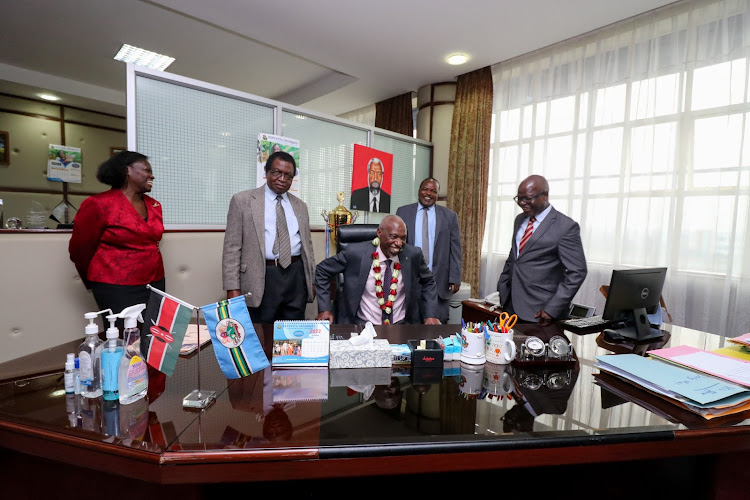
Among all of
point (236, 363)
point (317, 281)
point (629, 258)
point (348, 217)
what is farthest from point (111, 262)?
point (629, 258)

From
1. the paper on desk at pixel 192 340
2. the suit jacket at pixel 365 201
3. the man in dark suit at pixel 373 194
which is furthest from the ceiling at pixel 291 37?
the paper on desk at pixel 192 340

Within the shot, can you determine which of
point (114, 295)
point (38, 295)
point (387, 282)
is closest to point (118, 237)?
point (114, 295)

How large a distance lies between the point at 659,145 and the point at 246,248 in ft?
11.4

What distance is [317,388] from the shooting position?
41.1 inches

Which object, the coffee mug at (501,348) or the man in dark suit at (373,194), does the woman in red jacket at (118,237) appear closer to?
the coffee mug at (501,348)

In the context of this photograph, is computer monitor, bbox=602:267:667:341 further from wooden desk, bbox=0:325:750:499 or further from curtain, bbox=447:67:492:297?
curtain, bbox=447:67:492:297

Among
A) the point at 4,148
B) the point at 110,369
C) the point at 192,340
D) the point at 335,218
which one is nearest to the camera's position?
the point at 110,369

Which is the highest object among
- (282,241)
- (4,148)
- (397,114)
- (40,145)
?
(397,114)

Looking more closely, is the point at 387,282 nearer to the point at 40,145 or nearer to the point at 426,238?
the point at 426,238

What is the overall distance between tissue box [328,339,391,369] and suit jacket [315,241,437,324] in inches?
34.5

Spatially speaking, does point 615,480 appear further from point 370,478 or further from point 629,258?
point 629,258

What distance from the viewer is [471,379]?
45.5 inches

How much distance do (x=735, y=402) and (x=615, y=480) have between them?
1.24ft

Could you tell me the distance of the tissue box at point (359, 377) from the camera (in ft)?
3.59
